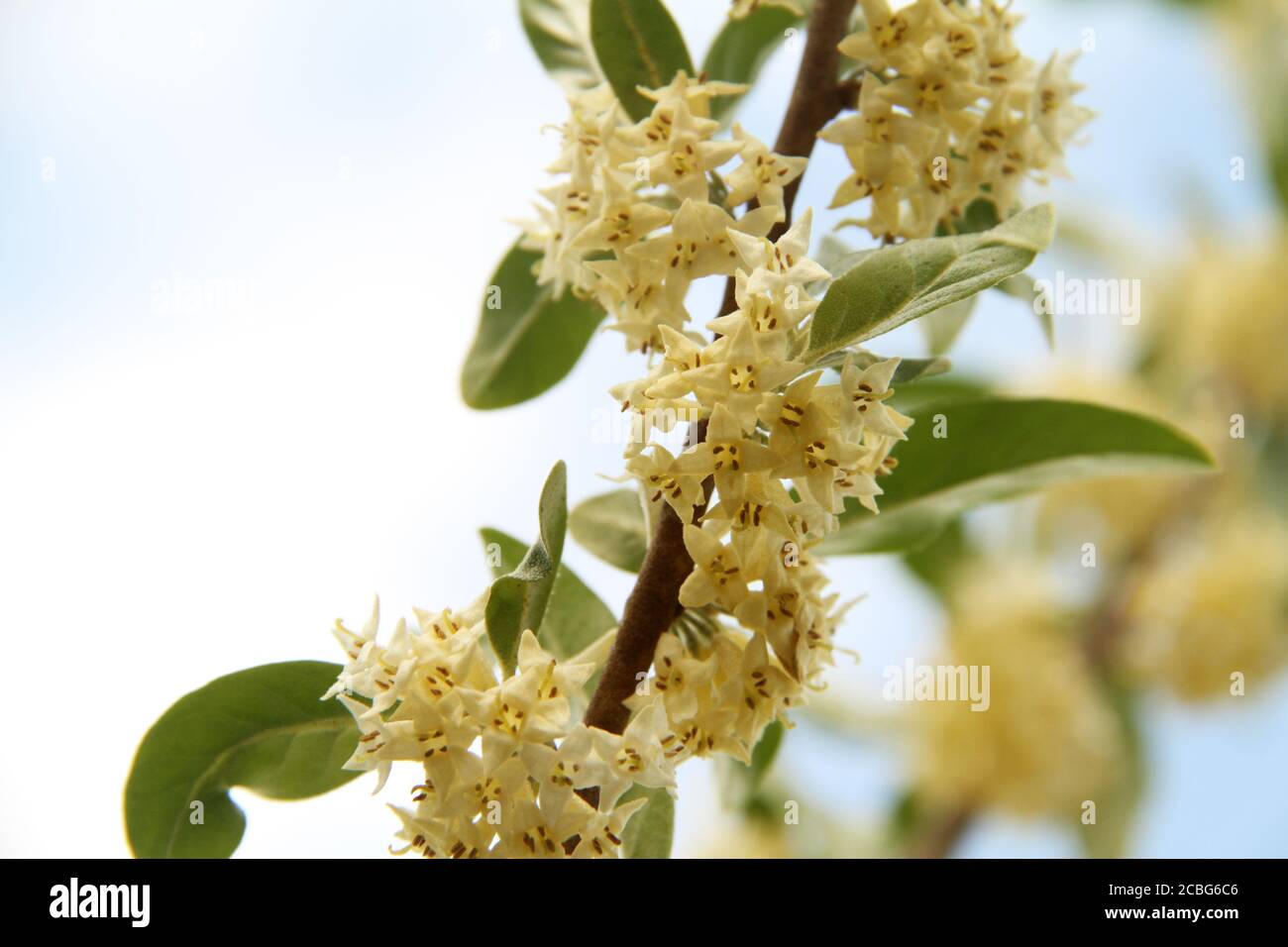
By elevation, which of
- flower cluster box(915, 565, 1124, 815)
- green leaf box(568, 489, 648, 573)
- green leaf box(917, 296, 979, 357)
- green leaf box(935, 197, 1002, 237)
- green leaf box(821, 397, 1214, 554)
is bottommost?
flower cluster box(915, 565, 1124, 815)

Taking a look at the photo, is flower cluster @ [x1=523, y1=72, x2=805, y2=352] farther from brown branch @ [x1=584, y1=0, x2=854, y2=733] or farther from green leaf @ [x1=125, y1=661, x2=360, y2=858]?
green leaf @ [x1=125, y1=661, x2=360, y2=858]

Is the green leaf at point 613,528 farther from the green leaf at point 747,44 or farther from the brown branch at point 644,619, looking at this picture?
the green leaf at point 747,44

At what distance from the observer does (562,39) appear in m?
1.32

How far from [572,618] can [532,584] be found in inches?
10.4

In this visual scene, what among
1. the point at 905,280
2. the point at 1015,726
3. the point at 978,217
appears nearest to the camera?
the point at 905,280

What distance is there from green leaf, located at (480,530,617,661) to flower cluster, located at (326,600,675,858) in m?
0.27

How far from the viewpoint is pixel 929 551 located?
122 inches

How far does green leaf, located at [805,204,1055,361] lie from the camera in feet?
2.72

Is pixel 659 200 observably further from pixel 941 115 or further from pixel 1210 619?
pixel 1210 619

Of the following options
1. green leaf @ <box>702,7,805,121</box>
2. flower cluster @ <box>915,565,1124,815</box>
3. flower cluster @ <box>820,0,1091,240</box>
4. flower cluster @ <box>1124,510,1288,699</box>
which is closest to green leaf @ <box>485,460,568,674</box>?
flower cluster @ <box>820,0,1091,240</box>

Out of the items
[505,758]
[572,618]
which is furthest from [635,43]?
[505,758]

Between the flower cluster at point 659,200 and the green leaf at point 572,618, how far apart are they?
0.25 metres

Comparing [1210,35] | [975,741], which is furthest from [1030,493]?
[1210,35]

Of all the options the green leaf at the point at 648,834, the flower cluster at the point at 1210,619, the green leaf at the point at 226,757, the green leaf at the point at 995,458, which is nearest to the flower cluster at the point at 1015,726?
the flower cluster at the point at 1210,619
